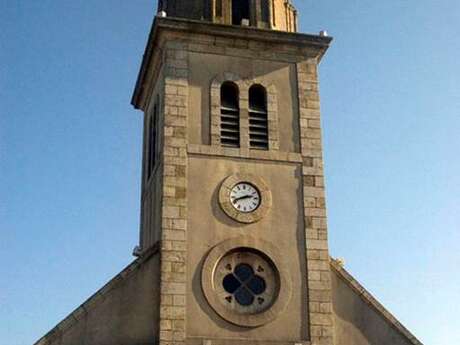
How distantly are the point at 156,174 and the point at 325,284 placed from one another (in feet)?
16.4

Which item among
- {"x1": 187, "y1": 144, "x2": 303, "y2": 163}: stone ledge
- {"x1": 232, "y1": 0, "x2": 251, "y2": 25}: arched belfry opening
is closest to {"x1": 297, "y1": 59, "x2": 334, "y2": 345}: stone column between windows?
{"x1": 187, "y1": 144, "x2": 303, "y2": 163}: stone ledge

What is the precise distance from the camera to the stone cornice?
19094mm

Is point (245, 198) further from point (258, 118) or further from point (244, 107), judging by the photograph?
point (244, 107)

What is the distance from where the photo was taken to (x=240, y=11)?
2080cm

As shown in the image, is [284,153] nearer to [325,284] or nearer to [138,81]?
[325,284]

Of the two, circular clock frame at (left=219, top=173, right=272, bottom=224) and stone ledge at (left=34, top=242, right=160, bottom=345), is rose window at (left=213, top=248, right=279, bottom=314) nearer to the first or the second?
circular clock frame at (left=219, top=173, right=272, bottom=224)

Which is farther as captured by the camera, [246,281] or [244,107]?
[244,107]

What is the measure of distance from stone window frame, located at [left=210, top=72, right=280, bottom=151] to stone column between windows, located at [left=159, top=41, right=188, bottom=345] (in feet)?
2.35

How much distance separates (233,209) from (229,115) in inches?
102

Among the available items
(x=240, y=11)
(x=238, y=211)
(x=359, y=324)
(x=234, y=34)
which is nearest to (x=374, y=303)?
(x=359, y=324)

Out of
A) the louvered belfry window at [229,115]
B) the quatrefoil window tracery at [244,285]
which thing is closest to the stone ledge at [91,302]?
the quatrefoil window tracery at [244,285]

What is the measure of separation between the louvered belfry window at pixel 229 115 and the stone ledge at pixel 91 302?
3.46m

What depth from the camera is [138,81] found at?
21984mm

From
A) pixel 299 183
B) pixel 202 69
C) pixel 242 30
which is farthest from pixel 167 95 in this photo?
pixel 299 183
